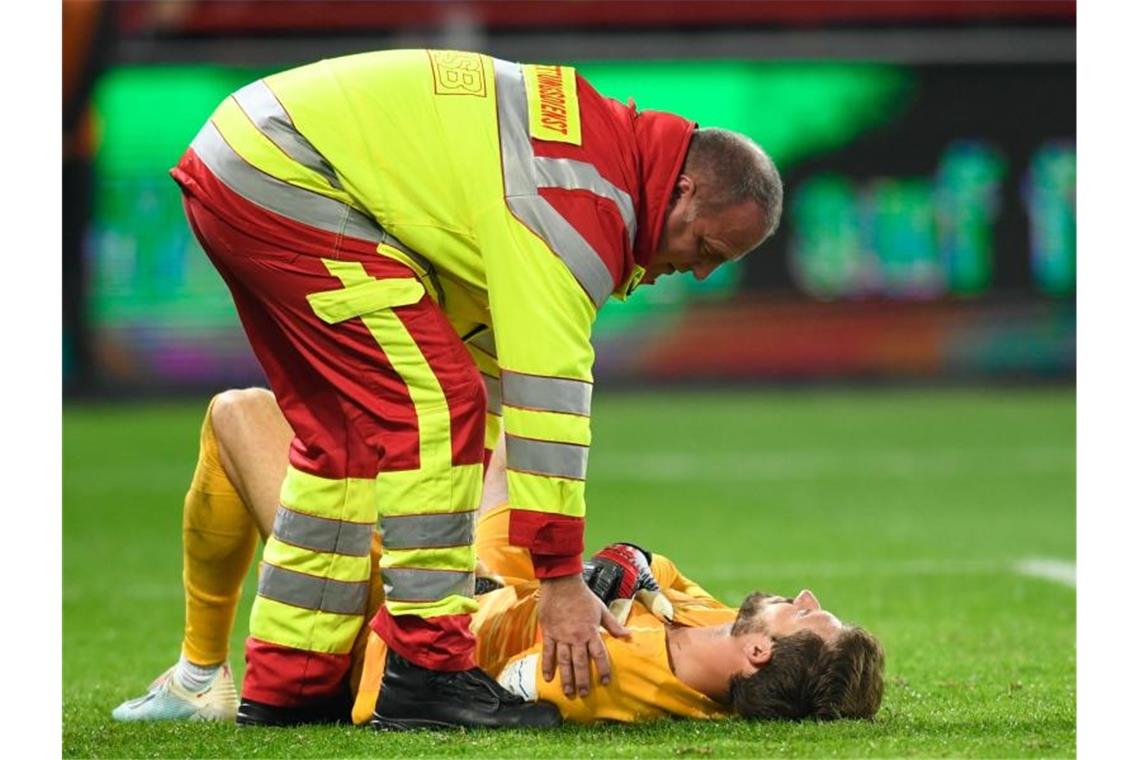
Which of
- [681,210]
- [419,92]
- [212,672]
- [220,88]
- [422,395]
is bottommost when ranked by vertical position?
[212,672]

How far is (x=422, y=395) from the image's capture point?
413 centimetres

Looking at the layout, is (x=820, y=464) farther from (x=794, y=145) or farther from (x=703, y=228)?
(x=703, y=228)

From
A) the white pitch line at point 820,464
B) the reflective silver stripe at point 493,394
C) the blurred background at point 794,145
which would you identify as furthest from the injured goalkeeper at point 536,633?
the blurred background at point 794,145

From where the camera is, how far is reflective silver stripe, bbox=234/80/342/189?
4.21 metres

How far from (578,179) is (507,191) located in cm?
16

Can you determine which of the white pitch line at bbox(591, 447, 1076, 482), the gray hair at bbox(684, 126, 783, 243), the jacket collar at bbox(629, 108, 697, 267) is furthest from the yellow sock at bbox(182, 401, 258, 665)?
the white pitch line at bbox(591, 447, 1076, 482)

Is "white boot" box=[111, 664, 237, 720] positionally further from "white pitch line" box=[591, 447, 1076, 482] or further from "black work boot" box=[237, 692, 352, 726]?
"white pitch line" box=[591, 447, 1076, 482]

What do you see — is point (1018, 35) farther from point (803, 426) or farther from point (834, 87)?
point (803, 426)

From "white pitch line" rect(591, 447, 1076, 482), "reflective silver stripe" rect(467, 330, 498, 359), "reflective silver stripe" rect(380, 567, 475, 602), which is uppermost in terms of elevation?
"reflective silver stripe" rect(467, 330, 498, 359)

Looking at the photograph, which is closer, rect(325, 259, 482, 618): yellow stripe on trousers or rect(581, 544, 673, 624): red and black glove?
rect(325, 259, 482, 618): yellow stripe on trousers

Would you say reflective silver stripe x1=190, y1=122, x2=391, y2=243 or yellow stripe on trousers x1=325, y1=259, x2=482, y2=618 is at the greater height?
reflective silver stripe x1=190, y1=122, x2=391, y2=243

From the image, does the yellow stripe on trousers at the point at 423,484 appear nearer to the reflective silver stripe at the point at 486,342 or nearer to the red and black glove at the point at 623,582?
the red and black glove at the point at 623,582

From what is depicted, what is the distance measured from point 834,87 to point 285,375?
40.8 feet
